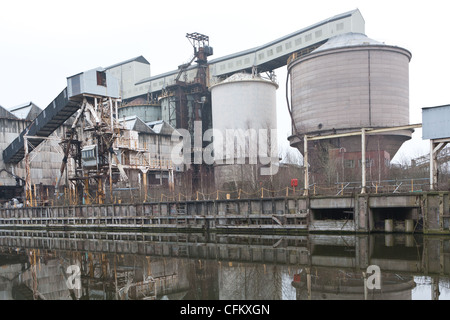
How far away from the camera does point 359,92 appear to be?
3350cm

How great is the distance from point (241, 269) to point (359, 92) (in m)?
24.1

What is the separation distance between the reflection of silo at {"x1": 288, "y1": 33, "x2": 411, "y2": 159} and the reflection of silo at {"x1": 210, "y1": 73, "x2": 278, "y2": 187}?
995 centimetres

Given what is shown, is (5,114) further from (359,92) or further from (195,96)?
(359,92)

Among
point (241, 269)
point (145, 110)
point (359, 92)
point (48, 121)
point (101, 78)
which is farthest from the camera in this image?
point (145, 110)

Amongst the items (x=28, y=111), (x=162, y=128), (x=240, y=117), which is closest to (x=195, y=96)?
(x=162, y=128)

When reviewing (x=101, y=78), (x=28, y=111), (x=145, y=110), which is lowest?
(x=28, y=111)

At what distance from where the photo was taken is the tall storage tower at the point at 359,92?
33.2 meters

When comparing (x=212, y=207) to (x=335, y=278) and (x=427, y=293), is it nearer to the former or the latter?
(x=335, y=278)

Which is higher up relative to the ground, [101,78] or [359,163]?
[101,78]

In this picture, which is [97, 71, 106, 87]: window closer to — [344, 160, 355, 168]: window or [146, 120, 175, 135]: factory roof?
[146, 120, 175, 135]: factory roof

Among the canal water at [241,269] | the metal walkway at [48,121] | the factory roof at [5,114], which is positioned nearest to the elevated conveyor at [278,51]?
the factory roof at [5,114]

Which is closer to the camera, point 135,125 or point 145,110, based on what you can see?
point 135,125

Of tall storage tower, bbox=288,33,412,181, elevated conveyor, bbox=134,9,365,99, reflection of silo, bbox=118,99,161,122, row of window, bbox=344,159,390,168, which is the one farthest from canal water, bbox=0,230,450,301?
reflection of silo, bbox=118,99,161,122

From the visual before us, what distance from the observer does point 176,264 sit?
15695mm
